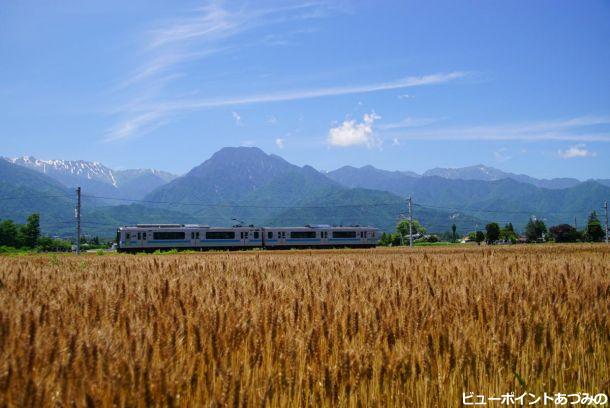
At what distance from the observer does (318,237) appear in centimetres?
6481

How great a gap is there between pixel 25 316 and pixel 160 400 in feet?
4.66

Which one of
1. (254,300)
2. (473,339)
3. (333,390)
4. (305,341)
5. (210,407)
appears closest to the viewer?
(210,407)

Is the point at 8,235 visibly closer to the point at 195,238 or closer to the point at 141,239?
the point at 141,239

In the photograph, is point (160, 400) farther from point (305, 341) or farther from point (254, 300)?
point (254, 300)

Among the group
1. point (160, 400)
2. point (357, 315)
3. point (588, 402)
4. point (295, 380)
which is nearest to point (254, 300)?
point (357, 315)

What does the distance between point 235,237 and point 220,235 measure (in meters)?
1.90

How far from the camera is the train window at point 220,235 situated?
59.4 metres

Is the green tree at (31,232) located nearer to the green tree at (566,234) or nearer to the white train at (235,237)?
the white train at (235,237)

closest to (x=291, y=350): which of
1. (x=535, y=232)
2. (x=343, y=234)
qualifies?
(x=343, y=234)

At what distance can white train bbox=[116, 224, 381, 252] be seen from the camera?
185 ft

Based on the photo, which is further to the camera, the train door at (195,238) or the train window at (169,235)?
the train door at (195,238)

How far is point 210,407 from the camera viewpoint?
6.09ft

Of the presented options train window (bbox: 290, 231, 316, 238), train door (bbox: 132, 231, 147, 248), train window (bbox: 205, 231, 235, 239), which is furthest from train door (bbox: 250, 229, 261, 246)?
train door (bbox: 132, 231, 147, 248)

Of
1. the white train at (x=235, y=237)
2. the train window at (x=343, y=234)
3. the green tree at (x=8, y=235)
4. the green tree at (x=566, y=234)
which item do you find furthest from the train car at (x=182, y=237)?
the green tree at (x=566, y=234)
